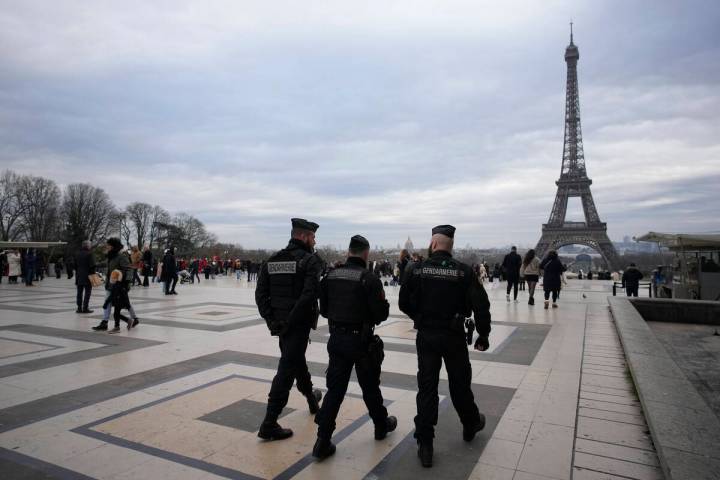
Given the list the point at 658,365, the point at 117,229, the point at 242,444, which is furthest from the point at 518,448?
the point at 117,229

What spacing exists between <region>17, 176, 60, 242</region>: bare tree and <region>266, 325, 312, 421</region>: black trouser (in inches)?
2255

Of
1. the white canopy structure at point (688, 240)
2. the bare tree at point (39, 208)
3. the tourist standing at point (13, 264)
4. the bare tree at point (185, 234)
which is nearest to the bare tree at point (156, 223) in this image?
the bare tree at point (185, 234)

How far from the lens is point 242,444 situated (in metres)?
3.72

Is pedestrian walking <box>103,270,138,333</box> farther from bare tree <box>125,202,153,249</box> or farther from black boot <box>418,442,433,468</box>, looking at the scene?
bare tree <box>125,202,153,249</box>

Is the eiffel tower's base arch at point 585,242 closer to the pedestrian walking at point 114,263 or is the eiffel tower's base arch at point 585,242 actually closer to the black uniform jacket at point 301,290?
the pedestrian walking at point 114,263

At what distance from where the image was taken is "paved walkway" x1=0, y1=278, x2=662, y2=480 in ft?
11.0

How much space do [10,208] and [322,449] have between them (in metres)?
59.7

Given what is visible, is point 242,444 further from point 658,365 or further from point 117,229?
point 117,229

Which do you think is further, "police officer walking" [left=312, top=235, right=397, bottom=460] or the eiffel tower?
the eiffel tower

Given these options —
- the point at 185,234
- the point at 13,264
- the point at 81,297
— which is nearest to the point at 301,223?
the point at 81,297

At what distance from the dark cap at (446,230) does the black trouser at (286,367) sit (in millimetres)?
1400

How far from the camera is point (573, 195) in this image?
6706 centimetres

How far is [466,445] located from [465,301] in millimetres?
1170

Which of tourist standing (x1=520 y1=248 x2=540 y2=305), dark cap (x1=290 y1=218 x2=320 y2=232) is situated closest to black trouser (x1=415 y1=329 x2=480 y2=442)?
dark cap (x1=290 y1=218 x2=320 y2=232)
